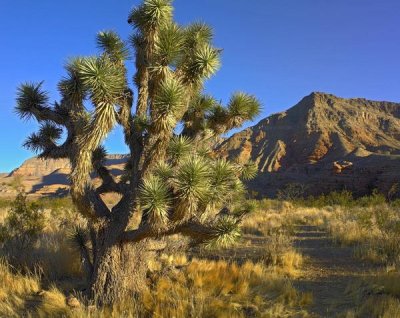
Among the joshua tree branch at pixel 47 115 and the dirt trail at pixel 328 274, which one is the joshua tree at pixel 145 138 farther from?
the dirt trail at pixel 328 274

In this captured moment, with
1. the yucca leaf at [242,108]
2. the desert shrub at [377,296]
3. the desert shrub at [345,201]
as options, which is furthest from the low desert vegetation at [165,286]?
the desert shrub at [345,201]

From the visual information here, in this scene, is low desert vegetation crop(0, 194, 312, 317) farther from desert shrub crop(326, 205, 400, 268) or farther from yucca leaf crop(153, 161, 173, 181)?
desert shrub crop(326, 205, 400, 268)

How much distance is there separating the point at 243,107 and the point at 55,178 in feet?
326

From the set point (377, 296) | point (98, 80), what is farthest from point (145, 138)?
point (377, 296)

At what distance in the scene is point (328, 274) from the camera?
28.5 feet

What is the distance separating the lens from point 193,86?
768cm

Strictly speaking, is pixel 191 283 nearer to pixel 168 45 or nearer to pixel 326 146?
pixel 168 45

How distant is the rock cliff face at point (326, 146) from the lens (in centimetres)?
4941

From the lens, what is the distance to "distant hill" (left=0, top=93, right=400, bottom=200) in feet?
163

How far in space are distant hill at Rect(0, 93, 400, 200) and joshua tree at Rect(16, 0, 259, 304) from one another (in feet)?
134

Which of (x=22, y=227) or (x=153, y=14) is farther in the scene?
(x=22, y=227)

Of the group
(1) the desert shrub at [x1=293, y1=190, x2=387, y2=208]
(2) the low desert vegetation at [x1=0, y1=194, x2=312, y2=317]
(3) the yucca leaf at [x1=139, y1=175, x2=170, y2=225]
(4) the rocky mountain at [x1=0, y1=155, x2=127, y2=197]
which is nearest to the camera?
(3) the yucca leaf at [x1=139, y1=175, x2=170, y2=225]

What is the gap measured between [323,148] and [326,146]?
747mm

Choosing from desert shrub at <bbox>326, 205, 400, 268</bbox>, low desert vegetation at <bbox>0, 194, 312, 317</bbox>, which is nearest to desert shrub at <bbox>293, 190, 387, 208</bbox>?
desert shrub at <bbox>326, 205, 400, 268</bbox>
